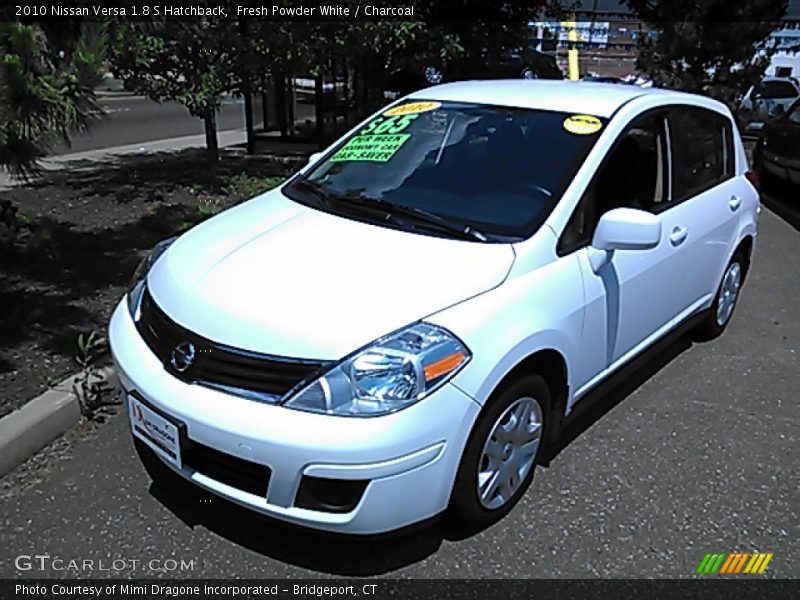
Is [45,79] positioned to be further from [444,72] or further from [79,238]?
[444,72]

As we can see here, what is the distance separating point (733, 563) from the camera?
281 cm

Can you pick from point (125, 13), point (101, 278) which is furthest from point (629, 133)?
point (101, 278)

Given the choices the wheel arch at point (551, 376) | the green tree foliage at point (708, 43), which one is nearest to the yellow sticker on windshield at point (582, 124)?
the wheel arch at point (551, 376)

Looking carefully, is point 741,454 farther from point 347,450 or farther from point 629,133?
point 347,450

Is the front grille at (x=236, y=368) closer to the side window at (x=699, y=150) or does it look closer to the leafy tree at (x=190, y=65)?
the side window at (x=699, y=150)

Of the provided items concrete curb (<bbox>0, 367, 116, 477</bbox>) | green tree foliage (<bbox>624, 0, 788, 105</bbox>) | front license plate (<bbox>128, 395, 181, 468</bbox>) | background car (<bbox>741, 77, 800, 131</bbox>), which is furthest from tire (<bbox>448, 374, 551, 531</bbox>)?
background car (<bbox>741, 77, 800, 131</bbox>)

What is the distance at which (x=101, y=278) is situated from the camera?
16.7 ft

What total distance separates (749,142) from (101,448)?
49.7 ft

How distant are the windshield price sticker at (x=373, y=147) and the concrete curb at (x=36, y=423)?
1795 millimetres

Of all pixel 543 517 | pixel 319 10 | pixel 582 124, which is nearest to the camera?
pixel 543 517

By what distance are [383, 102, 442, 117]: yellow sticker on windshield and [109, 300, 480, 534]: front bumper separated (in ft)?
6.27

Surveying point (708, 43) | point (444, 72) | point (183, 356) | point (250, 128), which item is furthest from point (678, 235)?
point (708, 43)

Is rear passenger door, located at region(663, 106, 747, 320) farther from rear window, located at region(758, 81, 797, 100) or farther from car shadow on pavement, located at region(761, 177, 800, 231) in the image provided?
rear window, located at region(758, 81, 797, 100)

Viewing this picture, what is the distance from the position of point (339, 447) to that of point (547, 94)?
225cm
